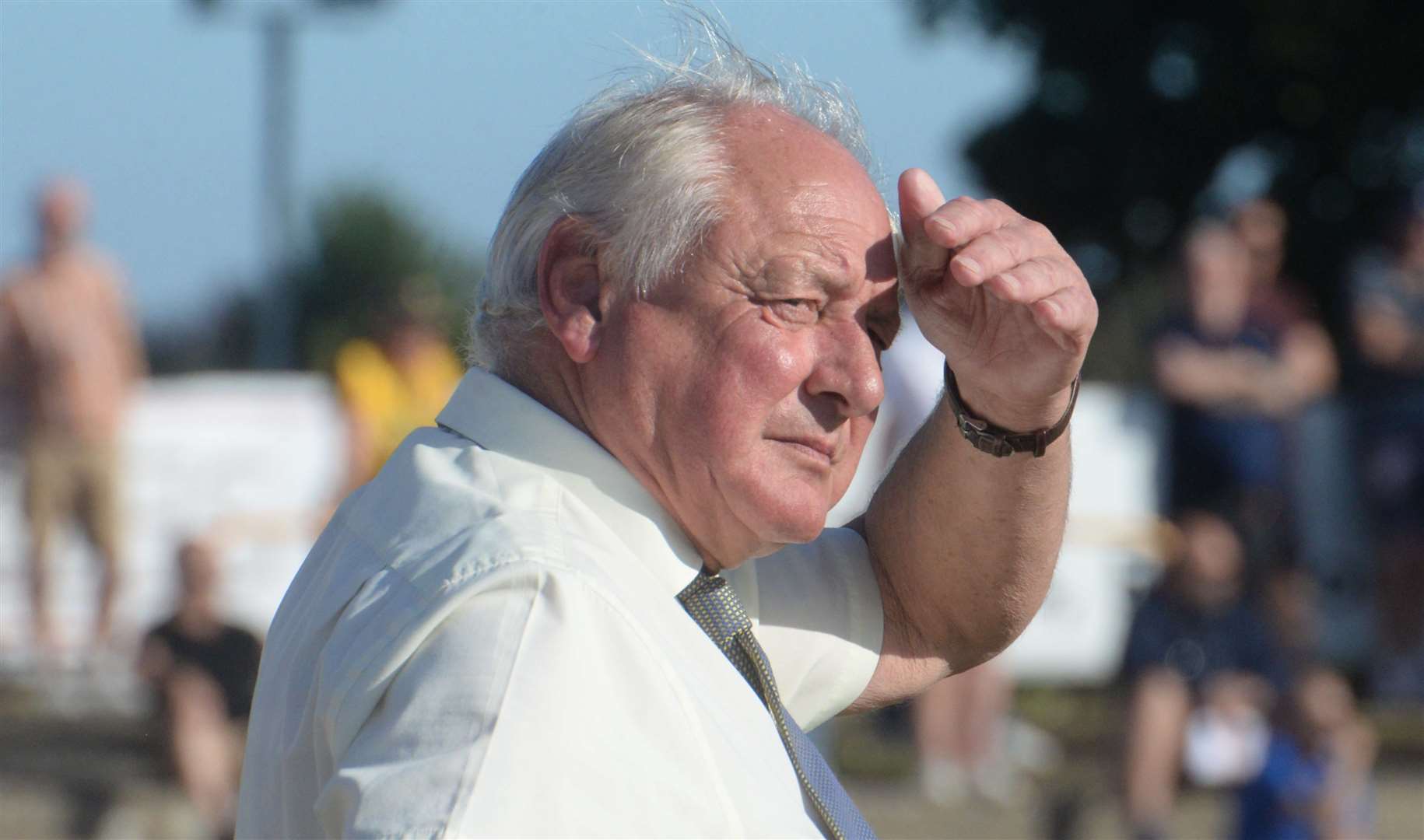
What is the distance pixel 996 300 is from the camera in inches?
83.5

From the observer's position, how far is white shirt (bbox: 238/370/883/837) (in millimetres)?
1540

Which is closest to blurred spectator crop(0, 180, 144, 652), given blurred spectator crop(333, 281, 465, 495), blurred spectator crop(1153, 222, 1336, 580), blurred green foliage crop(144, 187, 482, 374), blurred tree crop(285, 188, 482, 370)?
blurred spectator crop(333, 281, 465, 495)

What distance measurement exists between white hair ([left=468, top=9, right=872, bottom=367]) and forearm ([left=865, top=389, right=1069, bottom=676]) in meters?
0.45

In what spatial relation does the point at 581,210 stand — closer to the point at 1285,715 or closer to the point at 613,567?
the point at 613,567

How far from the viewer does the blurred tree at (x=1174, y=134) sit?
24.5m

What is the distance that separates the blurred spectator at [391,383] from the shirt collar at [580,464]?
512cm

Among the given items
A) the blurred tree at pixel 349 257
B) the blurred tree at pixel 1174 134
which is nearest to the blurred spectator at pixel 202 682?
the blurred tree at pixel 1174 134

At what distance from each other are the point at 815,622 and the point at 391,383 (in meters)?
5.27

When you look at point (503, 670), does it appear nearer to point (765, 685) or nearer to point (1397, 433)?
point (765, 685)

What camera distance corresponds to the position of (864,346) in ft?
6.98

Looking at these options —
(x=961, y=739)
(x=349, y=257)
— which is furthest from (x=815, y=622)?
(x=349, y=257)

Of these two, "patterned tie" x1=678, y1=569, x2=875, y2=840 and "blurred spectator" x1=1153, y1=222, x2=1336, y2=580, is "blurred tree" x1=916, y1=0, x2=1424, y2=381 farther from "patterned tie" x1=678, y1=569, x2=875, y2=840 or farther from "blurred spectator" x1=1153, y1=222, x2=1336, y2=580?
"patterned tie" x1=678, y1=569, x2=875, y2=840

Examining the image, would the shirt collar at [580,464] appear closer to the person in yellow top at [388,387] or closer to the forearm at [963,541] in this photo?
the forearm at [963,541]

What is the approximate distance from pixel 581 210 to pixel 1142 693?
4.39 m
